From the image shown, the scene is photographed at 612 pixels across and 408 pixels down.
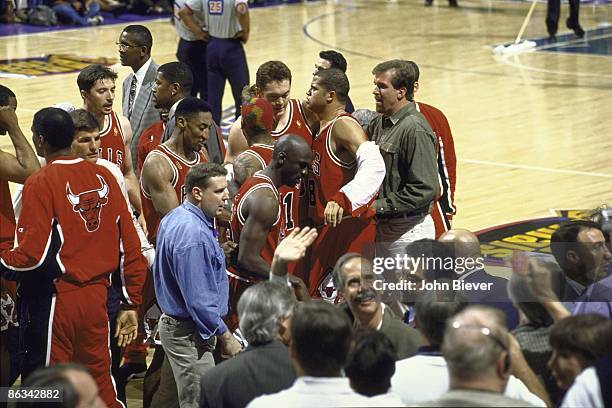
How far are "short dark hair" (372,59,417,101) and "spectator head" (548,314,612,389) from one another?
9.75ft

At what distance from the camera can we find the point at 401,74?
689 cm

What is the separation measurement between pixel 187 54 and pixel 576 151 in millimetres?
4165

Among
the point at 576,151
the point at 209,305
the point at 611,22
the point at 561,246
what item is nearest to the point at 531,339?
the point at 561,246

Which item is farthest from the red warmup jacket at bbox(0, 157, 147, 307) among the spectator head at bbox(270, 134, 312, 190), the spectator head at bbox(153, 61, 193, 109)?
the spectator head at bbox(153, 61, 193, 109)

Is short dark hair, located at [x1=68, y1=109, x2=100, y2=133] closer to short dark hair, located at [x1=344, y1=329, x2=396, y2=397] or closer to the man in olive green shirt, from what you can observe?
the man in olive green shirt

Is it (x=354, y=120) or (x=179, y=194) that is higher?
(x=354, y=120)

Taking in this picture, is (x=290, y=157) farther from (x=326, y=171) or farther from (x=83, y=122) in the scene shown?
(x=83, y=122)

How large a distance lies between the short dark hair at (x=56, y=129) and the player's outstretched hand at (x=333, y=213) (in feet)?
4.57

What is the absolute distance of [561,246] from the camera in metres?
5.58

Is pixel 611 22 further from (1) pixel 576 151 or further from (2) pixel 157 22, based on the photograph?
(1) pixel 576 151

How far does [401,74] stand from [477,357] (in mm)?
3403

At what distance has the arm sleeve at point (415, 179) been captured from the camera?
22.0 ft

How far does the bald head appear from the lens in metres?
Result: 5.50

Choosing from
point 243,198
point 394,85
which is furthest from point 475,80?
point 243,198
